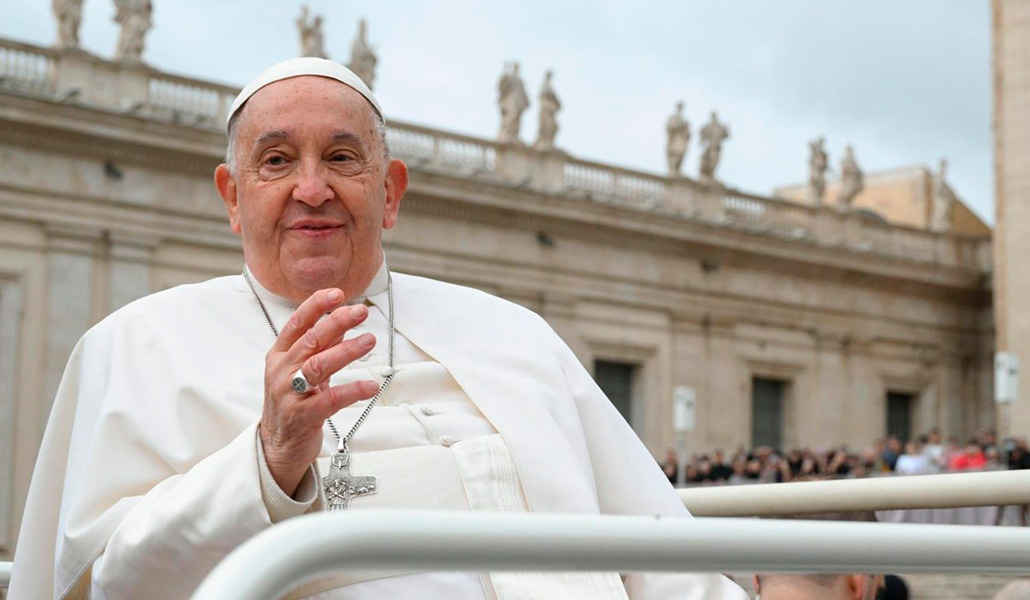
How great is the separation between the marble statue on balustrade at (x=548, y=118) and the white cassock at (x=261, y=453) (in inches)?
1081

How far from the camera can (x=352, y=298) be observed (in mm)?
3312

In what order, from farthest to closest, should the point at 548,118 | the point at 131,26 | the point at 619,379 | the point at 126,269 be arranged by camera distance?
the point at 619,379 < the point at 548,118 < the point at 131,26 < the point at 126,269

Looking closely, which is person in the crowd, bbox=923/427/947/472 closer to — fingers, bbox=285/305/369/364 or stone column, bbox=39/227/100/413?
stone column, bbox=39/227/100/413

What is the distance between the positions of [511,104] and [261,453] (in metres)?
28.0

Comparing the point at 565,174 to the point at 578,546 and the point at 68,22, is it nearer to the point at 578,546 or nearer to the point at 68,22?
the point at 68,22

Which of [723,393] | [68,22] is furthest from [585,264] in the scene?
[68,22]

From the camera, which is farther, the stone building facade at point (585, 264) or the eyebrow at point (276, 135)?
the stone building facade at point (585, 264)

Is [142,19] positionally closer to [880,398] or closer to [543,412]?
[880,398]

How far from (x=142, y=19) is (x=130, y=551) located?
24.5 meters

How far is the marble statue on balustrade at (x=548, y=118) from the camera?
30.8 metres

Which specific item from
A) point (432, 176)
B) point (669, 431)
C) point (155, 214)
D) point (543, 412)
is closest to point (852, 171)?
point (669, 431)

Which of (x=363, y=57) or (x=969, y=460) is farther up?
(x=363, y=57)

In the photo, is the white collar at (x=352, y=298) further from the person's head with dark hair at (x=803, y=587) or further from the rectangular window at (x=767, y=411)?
the rectangular window at (x=767, y=411)

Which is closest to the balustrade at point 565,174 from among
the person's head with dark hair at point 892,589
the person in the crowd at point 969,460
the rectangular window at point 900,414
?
the rectangular window at point 900,414
